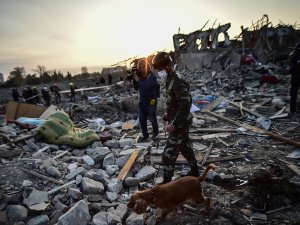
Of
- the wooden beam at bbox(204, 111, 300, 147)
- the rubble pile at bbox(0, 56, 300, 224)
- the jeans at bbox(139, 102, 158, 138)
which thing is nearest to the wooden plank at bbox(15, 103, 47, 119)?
the rubble pile at bbox(0, 56, 300, 224)

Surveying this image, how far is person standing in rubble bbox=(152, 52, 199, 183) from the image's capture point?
3514mm

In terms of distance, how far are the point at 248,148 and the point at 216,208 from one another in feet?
9.06

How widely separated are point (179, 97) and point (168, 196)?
1272 mm

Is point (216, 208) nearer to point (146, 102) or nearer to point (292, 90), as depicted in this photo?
point (146, 102)

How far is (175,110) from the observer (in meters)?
3.76

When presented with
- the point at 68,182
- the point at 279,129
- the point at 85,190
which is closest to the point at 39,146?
the point at 68,182

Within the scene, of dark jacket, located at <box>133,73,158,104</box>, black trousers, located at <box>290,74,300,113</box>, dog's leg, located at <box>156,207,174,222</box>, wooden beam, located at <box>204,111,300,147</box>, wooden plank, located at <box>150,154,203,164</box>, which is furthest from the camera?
black trousers, located at <box>290,74,300,113</box>

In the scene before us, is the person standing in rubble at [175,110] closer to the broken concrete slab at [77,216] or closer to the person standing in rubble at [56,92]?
the broken concrete slab at [77,216]

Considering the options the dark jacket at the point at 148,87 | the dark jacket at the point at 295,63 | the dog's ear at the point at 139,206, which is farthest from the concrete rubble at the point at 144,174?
the dark jacket at the point at 295,63

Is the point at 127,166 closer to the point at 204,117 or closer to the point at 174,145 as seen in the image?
the point at 174,145

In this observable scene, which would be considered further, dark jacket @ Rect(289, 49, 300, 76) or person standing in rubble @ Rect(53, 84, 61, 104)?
person standing in rubble @ Rect(53, 84, 61, 104)

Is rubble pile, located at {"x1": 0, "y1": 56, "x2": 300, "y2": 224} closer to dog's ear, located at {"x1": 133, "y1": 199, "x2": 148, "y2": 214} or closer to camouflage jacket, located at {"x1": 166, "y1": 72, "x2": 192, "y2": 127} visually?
dog's ear, located at {"x1": 133, "y1": 199, "x2": 148, "y2": 214}

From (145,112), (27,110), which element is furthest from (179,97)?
(27,110)

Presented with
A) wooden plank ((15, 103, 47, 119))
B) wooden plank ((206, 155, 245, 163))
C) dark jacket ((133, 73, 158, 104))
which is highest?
dark jacket ((133, 73, 158, 104))
